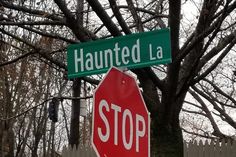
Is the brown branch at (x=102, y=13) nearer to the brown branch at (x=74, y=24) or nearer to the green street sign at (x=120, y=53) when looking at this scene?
the brown branch at (x=74, y=24)

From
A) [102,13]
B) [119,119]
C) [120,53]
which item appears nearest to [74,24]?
[102,13]

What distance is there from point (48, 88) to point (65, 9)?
Answer: 16770mm

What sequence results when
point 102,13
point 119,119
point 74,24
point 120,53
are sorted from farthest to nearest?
point 74,24
point 102,13
point 120,53
point 119,119

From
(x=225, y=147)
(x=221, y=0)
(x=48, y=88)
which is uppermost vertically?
(x=48, y=88)

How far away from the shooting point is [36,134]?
83.3 ft

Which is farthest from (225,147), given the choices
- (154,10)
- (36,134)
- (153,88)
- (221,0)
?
(36,134)

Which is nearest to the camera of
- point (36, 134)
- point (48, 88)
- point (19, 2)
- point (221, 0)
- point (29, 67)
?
point (221, 0)

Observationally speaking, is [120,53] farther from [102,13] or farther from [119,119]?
[102,13]

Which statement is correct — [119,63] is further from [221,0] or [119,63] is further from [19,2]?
[19,2]

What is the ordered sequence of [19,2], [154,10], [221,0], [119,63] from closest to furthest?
[119,63], [221,0], [19,2], [154,10]

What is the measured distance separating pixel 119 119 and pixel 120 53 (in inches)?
36.0

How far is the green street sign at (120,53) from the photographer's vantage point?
12.1 ft

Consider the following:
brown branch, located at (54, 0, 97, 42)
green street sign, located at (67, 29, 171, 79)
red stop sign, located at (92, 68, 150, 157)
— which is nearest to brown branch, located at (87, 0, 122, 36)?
brown branch, located at (54, 0, 97, 42)

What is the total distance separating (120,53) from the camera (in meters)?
3.68
